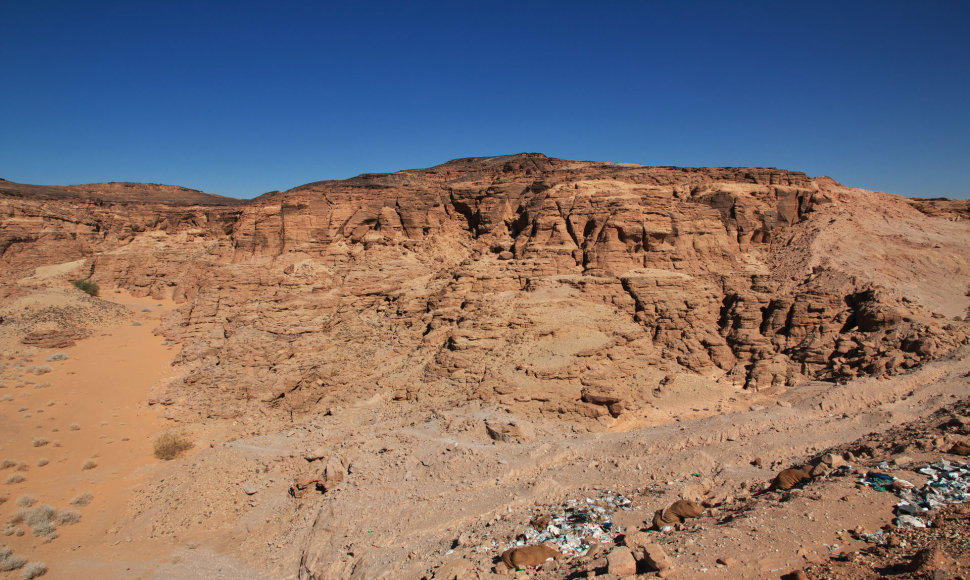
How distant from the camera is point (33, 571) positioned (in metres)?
10.6

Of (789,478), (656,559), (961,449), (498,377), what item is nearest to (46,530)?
(498,377)

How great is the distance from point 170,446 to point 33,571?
495 cm

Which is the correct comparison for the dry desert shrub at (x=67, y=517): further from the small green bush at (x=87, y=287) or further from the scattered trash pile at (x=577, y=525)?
the small green bush at (x=87, y=287)

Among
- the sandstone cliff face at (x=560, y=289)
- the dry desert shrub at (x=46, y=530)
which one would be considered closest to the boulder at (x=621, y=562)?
the sandstone cliff face at (x=560, y=289)

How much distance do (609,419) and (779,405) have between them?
536cm

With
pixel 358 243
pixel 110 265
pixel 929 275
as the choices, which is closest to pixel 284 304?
pixel 358 243

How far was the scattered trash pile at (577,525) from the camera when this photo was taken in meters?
8.04

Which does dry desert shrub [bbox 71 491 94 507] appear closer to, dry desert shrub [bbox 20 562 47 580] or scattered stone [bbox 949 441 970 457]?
dry desert shrub [bbox 20 562 47 580]

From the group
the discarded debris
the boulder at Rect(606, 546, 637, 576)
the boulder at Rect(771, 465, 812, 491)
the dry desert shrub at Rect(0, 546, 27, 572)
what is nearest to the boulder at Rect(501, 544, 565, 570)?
the discarded debris

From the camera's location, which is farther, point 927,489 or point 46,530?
point 46,530

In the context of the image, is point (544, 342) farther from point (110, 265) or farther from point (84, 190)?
point (84, 190)

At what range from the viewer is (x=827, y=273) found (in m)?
18.7

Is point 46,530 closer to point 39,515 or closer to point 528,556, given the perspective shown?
point 39,515

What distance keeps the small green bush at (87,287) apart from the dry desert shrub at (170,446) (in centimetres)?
1497
